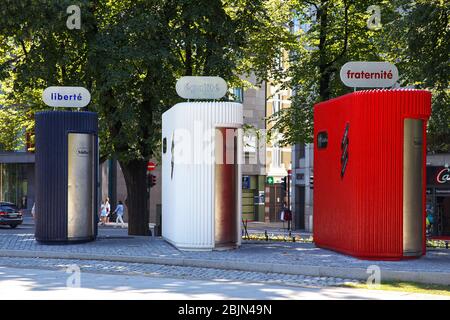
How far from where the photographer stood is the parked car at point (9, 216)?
132 ft

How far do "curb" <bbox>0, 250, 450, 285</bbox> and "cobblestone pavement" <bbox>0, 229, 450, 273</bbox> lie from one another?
0.32 meters

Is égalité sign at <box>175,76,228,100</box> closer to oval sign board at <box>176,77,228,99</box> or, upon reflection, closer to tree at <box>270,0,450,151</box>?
oval sign board at <box>176,77,228,99</box>

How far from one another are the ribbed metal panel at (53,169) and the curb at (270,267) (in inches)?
60.3

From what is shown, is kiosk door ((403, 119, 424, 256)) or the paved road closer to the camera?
the paved road

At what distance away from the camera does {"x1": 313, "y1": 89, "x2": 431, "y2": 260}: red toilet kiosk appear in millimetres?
17641

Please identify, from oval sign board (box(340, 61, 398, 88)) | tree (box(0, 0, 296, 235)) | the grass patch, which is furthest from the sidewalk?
tree (box(0, 0, 296, 235))

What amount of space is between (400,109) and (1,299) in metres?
9.72

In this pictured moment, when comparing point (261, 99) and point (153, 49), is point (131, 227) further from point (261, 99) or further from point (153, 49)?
point (261, 99)

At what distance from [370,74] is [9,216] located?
25.9 m

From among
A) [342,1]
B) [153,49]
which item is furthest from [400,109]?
[342,1]

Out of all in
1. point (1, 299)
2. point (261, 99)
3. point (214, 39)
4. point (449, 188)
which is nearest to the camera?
point (1, 299)

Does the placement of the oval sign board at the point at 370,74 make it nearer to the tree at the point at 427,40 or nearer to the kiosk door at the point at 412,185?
the kiosk door at the point at 412,185

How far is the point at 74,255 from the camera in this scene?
1888 centimetres

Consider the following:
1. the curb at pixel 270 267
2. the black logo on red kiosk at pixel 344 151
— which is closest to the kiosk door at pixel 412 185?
the black logo on red kiosk at pixel 344 151
